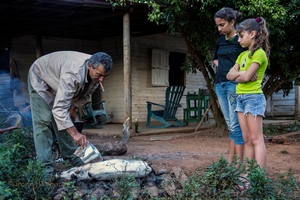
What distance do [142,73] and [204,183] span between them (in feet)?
25.7

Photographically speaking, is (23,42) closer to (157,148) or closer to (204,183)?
(157,148)

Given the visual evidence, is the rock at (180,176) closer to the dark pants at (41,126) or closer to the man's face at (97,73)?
the man's face at (97,73)

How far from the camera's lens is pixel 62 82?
10.6ft

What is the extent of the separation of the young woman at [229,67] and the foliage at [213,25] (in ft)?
8.44

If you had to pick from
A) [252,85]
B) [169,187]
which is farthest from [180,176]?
[252,85]

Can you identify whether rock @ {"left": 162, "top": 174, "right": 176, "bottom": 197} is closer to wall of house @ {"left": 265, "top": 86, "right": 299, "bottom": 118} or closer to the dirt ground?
the dirt ground

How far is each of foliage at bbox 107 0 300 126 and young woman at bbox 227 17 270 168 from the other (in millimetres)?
2927

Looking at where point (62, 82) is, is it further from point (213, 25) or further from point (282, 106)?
point (282, 106)

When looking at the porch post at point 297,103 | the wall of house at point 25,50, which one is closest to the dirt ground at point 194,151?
the wall of house at point 25,50

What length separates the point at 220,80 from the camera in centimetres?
364

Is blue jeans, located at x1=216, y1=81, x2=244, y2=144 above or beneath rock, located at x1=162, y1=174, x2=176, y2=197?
above

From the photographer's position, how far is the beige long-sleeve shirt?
3193 mm

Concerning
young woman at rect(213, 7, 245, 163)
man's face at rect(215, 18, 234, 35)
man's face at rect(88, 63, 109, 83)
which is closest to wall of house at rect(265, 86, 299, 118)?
young woman at rect(213, 7, 245, 163)

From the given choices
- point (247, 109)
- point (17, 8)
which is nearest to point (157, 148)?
point (247, 109)
